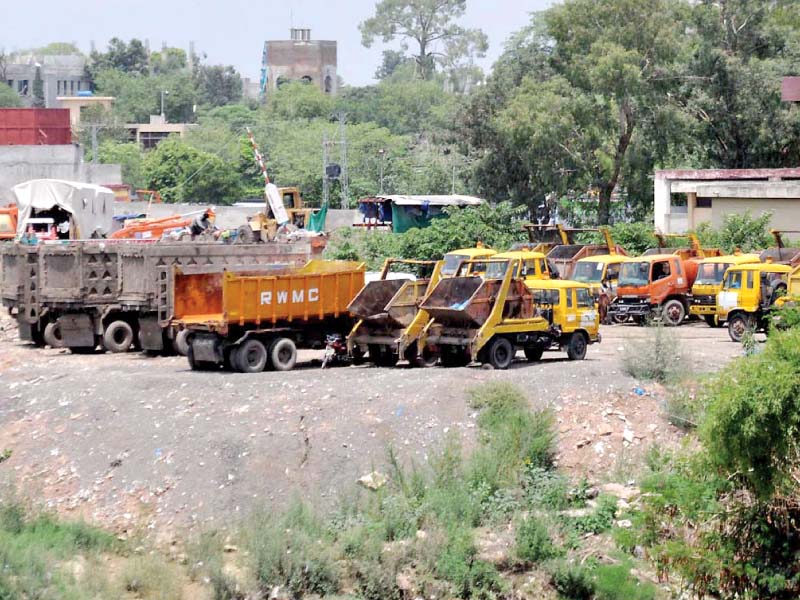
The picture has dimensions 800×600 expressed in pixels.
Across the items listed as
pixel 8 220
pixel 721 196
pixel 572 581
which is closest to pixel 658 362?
pixel 572 581

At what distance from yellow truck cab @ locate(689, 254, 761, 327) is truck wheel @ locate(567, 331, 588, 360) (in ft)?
24.4

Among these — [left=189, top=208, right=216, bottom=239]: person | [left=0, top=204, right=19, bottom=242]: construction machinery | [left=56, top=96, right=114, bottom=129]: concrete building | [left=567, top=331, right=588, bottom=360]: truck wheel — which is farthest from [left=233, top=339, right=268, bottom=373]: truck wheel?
[left=56, top=96, right=114, bottom=129]: concrete building

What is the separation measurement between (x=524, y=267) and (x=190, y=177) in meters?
54.6

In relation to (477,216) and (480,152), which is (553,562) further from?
(480,152)

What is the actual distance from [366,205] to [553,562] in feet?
123

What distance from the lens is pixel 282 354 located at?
75.3 feet

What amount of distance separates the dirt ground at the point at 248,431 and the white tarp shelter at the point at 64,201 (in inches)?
679

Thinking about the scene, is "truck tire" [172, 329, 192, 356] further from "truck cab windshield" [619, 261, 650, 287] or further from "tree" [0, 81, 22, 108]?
"tree" [0, 81, 22, 108]

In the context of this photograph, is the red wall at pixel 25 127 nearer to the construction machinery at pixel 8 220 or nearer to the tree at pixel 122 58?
the construction machinery at pixel 8 220

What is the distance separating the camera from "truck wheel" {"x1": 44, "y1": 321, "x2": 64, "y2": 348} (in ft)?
88.5

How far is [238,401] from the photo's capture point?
20.1 m

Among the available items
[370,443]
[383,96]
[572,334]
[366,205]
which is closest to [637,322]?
[572,334]

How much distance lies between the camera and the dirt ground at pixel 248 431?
17.8 meters

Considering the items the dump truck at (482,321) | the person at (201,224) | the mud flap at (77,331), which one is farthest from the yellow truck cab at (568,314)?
the person at (201,224)
